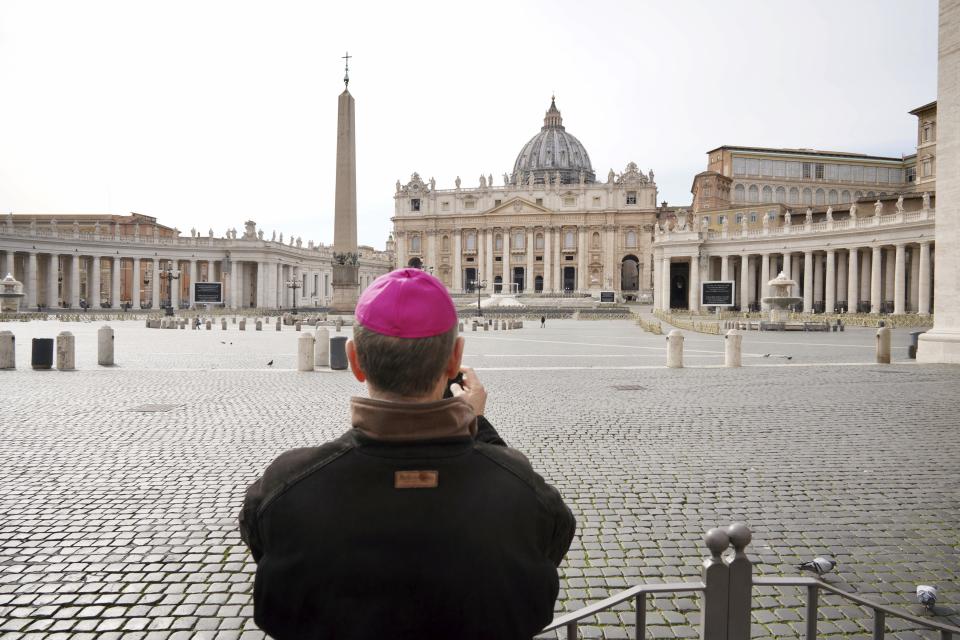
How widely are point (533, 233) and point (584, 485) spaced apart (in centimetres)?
9800

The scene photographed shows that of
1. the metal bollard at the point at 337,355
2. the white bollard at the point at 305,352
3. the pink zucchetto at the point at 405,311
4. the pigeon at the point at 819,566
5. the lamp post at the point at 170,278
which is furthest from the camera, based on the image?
the lamp post at the point at 170,278

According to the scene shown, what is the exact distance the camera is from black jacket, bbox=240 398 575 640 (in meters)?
1.71

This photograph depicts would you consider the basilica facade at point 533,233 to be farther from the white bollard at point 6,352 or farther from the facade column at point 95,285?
the white bollard at point 6,352

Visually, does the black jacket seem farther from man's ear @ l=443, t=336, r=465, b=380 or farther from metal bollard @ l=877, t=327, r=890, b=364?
metal bollard @ l=877, t=327, r=890, b=364

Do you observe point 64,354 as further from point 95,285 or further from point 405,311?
point 95,285

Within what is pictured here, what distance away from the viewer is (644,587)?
289cm

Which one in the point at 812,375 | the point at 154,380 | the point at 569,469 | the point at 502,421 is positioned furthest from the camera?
the point at 812,375

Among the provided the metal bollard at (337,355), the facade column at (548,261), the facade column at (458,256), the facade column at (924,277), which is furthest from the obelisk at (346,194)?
the facade column at (458,256)

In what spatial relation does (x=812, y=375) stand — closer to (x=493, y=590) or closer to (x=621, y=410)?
(x=621, y=410)

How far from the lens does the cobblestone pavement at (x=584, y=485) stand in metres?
3.89

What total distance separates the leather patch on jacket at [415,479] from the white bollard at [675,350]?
1489 cm

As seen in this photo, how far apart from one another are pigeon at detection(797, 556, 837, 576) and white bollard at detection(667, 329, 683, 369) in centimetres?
1188

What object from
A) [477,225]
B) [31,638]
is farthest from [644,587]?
[477,225]

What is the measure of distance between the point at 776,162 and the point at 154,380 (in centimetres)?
7726
